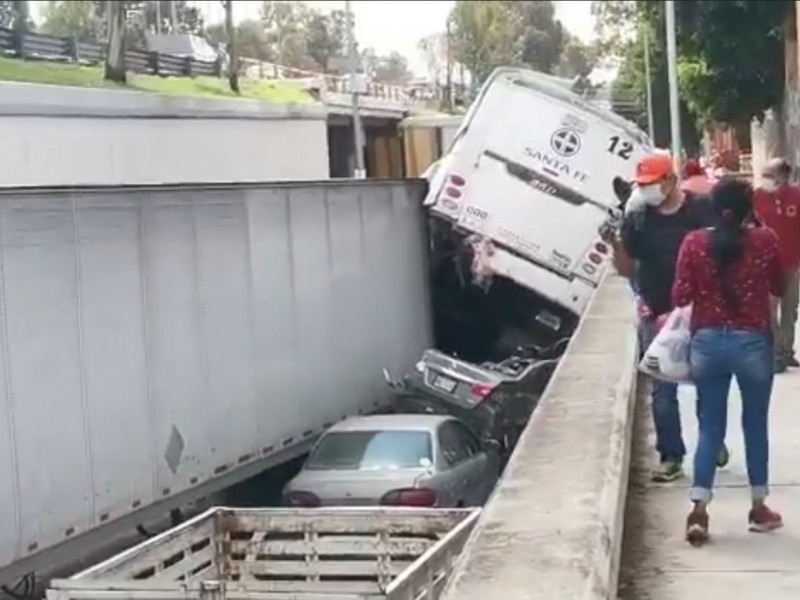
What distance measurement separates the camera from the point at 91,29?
47.3 m

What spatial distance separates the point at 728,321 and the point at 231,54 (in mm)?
45153

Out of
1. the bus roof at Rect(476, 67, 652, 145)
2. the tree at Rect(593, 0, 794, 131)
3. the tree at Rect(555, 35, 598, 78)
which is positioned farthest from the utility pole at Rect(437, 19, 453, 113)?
the bus roof at Rect(476, 67, 652, 145)

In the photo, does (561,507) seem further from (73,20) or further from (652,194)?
(73,20)

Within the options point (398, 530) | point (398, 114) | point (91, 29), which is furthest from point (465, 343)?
point (398, 114)

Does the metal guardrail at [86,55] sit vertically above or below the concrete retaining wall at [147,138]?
above

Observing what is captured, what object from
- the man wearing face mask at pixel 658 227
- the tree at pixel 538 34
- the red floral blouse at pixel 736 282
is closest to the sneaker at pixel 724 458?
the man wearing face mask at pixel 658 227

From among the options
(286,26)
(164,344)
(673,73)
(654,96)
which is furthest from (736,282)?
(286,26)

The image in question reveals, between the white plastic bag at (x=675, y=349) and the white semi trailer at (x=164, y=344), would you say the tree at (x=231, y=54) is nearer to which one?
the white semi trailer at (x=164, y=344)

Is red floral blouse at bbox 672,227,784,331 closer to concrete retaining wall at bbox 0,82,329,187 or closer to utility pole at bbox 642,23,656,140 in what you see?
concrete retaining wall at bbox 0,82,329,187

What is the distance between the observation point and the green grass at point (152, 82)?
2850cm

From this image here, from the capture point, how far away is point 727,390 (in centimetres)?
721

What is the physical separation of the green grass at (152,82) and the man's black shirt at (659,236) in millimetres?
17675

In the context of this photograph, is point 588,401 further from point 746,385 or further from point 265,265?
point 265,265

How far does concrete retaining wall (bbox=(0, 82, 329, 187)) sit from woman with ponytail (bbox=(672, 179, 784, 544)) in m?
11.5
